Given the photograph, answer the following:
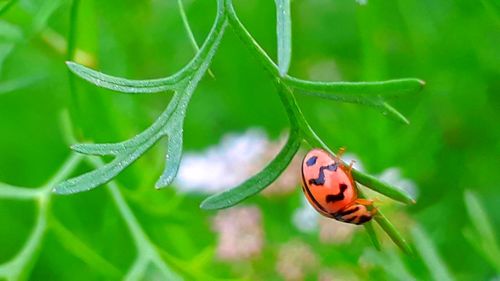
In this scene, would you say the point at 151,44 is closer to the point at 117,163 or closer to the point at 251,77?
the point at 251,77

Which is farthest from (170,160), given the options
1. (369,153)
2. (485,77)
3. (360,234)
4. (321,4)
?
(321,4)

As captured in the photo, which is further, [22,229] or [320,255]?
[22,229]

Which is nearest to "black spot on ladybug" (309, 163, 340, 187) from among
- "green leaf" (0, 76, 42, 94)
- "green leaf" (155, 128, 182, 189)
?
"green leaf" (155, 128, 182, 189)

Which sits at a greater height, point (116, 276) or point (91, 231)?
point (116, 276)

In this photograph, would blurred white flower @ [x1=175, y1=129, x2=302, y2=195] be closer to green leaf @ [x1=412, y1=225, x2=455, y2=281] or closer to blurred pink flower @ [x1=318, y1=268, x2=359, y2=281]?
blurred pink flower @ [x1=318, y1=268, x2=359, y2=281]

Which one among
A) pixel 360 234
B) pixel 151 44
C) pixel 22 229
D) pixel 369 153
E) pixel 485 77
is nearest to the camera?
pixel 360 234

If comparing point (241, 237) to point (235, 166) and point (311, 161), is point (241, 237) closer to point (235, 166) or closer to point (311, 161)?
point (235, 166)

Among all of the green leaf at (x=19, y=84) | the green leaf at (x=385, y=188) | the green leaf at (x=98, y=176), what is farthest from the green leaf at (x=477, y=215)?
the green leaf at (x=19, y=84)
